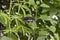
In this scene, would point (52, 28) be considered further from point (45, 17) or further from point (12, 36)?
point (12, 36)

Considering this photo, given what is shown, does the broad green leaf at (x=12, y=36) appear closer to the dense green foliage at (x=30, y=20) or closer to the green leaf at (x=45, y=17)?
the dense green foliage at (x=30, y=20)

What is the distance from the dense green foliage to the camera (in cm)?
96

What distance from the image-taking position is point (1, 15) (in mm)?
946

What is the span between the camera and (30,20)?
0.99 metres

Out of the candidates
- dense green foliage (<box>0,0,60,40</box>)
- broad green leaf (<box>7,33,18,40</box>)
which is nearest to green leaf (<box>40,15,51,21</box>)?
dense green foliage (<box>0,0,60,40</box>)

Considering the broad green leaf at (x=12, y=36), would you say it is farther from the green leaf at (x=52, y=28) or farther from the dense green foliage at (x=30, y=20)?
the green leaf at (x=52, y=28)

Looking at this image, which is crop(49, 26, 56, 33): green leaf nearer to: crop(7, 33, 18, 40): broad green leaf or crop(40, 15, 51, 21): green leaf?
crop(40, 15, 51, 21): green leaf

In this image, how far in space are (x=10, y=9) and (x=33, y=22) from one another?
0.11 metres

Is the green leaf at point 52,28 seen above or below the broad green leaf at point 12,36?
above

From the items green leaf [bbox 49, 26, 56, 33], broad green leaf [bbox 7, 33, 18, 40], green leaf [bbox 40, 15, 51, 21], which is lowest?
broad green leaf [bbox 7, 33, 18, 40]

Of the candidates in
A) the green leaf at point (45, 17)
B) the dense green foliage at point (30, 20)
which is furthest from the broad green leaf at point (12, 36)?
the green leaf at point (45, 17)

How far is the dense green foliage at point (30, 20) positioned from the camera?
0.96 m

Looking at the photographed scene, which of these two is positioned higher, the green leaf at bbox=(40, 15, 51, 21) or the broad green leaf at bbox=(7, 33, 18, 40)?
the green leaf at bbox=(40, 15, 51, 21)

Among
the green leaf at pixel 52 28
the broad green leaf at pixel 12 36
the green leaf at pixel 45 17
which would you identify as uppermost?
the green leaf at pixel 45 17
